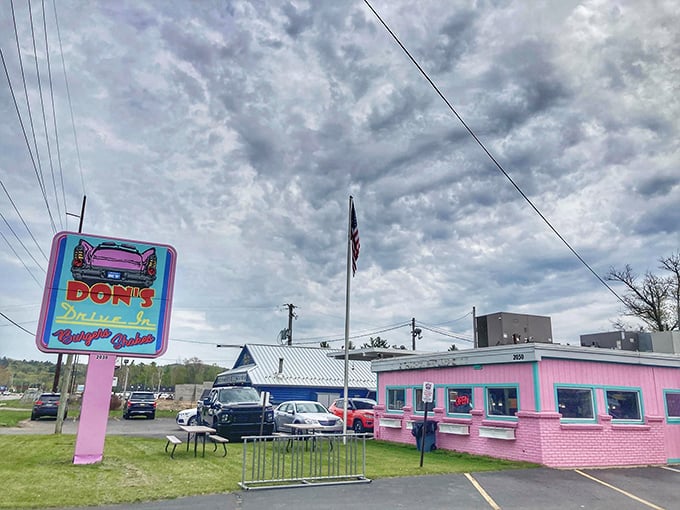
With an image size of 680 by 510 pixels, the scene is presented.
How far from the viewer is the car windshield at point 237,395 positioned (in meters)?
18.8

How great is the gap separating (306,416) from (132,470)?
9.06 m

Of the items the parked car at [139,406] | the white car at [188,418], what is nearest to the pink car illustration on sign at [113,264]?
the white car at [188,418]

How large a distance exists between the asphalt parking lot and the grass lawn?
0.66 m

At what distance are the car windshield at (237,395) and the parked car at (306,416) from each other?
1.63 metres

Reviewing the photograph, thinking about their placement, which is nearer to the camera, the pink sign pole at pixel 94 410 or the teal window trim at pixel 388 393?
the pink sign pole at pixel 94 410

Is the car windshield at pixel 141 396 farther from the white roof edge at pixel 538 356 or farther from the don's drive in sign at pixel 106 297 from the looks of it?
the don's drive in sign at pixel 106 297

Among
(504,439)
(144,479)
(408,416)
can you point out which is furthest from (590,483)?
(144,479)

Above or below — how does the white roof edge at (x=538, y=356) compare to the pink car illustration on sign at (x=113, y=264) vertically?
below

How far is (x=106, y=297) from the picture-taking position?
12969mm

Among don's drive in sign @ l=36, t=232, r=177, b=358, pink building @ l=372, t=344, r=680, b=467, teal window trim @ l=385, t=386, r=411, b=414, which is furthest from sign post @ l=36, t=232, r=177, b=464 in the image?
teal window trim @ l=385, t=386, r=411, b=414

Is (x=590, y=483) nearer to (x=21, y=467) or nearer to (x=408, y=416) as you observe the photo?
(x=408, y=416)

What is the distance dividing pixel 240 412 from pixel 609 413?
11635 mm

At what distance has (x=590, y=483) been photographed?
11.2 metres

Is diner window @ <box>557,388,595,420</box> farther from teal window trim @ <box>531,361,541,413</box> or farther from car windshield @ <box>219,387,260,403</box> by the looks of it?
car windshield @ <box>219,387,260,403</box>
